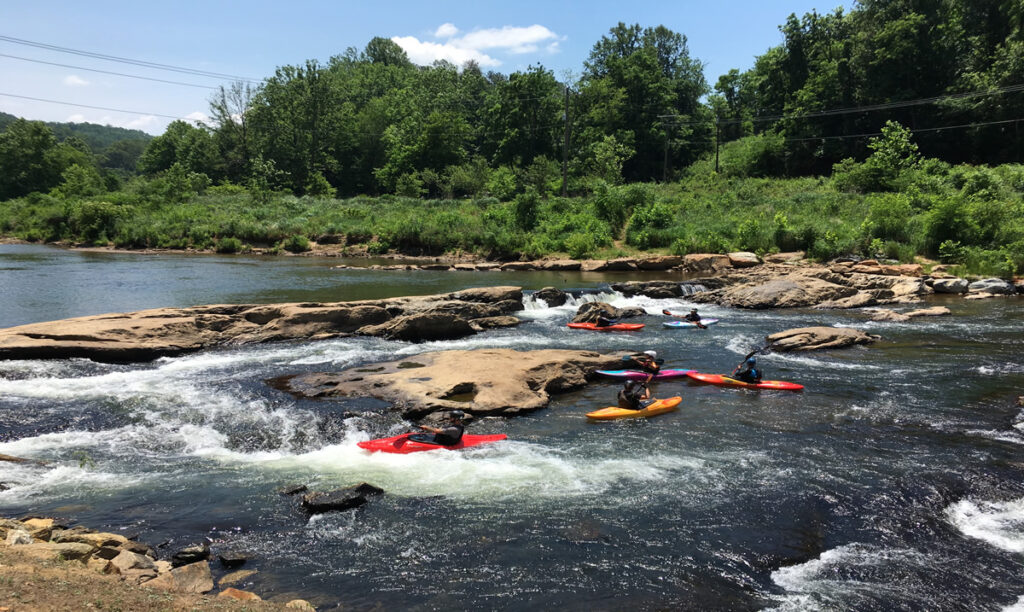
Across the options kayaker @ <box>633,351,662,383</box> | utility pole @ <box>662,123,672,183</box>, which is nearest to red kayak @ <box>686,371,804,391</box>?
kayaker @ <box>633,351,662,383</box>

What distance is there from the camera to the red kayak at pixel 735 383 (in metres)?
11.8

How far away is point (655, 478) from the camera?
7.82 m

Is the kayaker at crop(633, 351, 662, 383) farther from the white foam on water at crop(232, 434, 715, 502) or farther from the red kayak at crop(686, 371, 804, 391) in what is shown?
the white foam on water at crop(232, 434, 715, 502)

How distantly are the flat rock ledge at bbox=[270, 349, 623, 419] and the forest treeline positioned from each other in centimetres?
2042

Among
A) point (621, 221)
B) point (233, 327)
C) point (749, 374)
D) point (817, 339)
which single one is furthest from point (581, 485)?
point (621, 221)

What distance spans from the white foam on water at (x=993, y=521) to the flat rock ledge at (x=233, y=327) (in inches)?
461

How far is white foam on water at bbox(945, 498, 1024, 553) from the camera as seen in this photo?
636 centimetres

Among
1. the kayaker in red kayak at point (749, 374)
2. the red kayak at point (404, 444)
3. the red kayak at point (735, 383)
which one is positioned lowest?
the red kayak at point (404, 444)

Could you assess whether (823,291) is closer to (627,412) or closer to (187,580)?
(627,412)

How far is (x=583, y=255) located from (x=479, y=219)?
9.32 metres

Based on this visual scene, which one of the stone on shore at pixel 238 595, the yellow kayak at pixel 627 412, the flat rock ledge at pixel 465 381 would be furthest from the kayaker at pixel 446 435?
the stone on shore at pixel 238 595

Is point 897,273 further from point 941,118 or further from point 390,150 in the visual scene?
point 390,150

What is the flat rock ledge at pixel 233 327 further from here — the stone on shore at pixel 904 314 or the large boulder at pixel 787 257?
the large boulder at pixel 787 257

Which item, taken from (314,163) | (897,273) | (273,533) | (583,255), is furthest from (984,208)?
(314,163)
